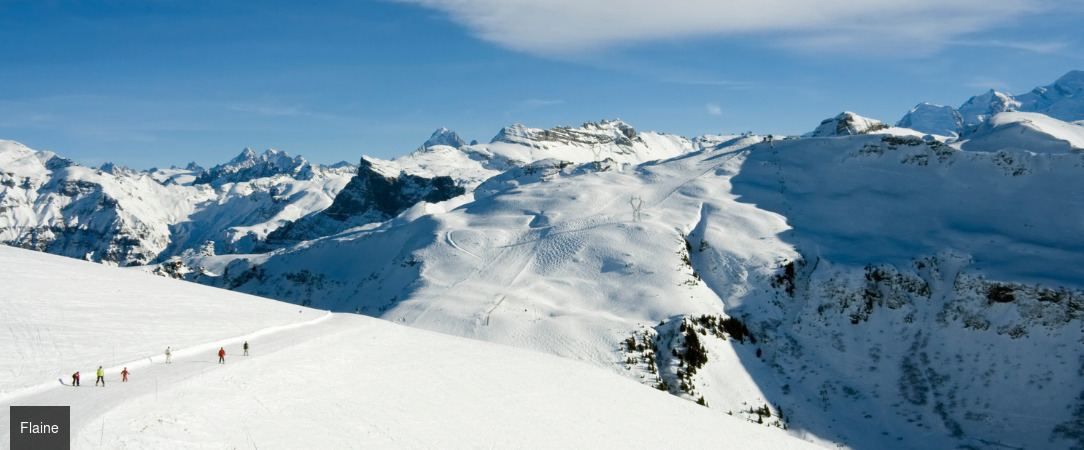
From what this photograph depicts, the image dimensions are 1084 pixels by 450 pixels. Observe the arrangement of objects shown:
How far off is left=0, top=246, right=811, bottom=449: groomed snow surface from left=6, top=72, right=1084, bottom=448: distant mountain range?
55.7 feet

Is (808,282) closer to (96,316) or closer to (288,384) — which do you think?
(288,384)

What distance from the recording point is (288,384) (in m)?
27.7

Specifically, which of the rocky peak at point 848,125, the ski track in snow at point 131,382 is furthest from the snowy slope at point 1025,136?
the ski track in snow at point 131,382

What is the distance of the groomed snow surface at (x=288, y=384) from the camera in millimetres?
22500

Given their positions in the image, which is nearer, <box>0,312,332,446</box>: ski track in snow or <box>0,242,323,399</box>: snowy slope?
<box>0,312,332,446</box>: ski track in snow

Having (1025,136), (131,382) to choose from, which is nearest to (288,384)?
(131,382)

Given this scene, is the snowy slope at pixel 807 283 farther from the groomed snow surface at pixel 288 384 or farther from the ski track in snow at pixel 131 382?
the ski track in snow at pixel 131 382

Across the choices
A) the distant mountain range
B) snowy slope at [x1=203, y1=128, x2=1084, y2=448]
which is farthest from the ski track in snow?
snowy slope at [x1=203, y1=128, x2=1084, y2=448]

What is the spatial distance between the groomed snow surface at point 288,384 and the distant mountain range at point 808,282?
55.7 feet

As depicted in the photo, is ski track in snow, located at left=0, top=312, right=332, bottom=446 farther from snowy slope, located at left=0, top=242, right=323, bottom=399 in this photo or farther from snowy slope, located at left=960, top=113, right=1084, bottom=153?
snowy slope, located at left=960, top=113, right=1084, bottom=153
